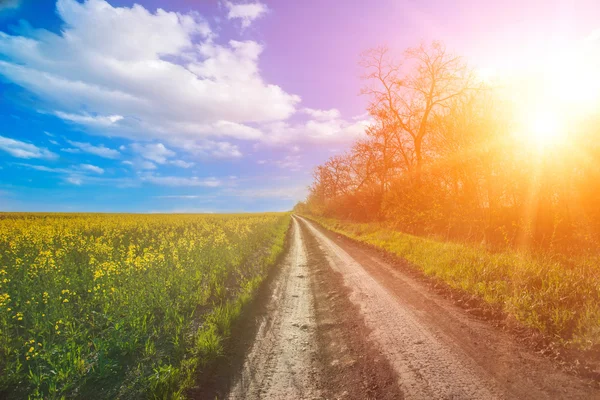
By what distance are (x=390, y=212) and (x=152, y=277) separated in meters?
19.3

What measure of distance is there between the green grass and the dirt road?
31.6 inches

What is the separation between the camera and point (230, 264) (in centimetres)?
1217

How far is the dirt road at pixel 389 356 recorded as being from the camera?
389 cm

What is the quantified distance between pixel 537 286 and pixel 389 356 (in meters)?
4.58

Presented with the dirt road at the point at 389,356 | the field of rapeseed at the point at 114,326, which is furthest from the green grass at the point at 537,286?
the field of rapeseed at the point at 114,326

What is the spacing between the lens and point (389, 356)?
4.73 m

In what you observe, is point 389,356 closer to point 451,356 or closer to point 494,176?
point 451,356

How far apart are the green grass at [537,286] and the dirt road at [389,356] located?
803 millimetres

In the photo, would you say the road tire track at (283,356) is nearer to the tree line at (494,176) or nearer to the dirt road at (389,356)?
the dirt road at (389,356)

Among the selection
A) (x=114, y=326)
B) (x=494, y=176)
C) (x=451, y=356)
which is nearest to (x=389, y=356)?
(x=451, y=356)

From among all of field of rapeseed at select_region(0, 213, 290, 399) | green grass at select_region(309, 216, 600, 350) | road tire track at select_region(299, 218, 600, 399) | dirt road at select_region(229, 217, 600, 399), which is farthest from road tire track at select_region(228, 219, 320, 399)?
green grass at select_region(309, 216, 600, 350)

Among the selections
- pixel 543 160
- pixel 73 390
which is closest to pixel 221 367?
pixel 73 390

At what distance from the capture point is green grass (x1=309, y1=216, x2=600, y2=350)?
16.9ft

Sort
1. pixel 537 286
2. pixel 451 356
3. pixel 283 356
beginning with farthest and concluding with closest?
pixel 537 286
pixel 283 356
pixel 451 356
